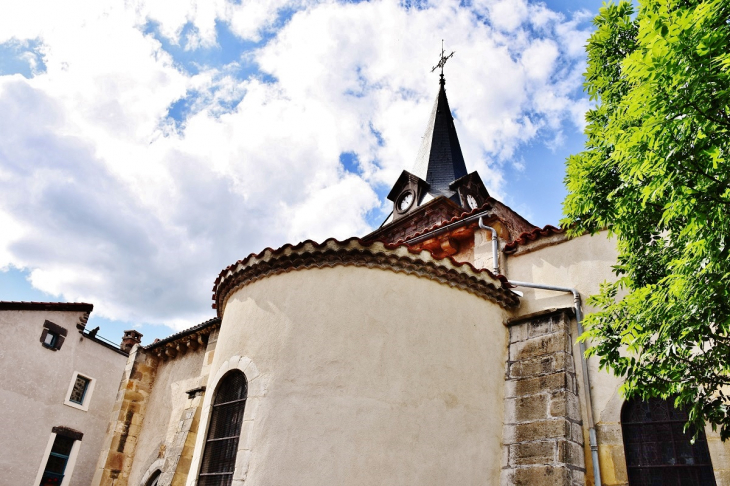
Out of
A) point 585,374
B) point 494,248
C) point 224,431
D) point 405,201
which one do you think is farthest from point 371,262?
point 405,201

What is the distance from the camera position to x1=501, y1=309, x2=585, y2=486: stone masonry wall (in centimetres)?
542

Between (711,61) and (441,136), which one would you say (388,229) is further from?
(711,61)

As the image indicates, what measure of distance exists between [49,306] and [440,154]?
49.0ft

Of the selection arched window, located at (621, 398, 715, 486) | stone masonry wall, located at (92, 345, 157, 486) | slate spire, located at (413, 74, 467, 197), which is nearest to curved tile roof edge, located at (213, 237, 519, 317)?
arched window, located at (621, 398, 715, 486)

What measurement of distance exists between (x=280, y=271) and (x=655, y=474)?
193 inches

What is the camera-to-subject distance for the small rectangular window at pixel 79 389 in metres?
14.5

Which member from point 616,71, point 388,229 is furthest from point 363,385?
point 388,229

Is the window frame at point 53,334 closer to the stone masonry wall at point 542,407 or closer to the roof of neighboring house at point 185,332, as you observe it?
the roof of neighboring house at point 185,332

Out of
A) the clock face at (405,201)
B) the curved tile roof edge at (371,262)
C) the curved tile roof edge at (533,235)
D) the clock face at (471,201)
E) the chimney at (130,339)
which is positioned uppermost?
the clock face at (405,201)

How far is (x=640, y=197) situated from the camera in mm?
4074

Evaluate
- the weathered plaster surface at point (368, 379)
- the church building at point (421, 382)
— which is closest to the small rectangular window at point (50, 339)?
the church building at point (421, 382)

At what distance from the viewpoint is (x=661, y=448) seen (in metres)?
5.26

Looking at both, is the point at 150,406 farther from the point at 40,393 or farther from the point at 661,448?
the point at 661,448

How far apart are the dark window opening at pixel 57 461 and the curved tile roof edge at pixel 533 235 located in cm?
1349
